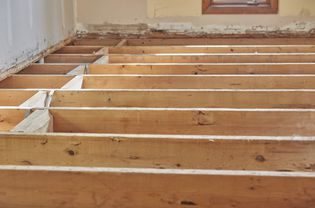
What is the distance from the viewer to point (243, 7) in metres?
4.94

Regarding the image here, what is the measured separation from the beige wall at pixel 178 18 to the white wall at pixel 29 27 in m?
0.42

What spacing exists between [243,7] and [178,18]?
651mm

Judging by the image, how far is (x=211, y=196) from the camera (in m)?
1.44

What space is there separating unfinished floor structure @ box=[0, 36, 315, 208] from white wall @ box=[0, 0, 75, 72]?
15cm

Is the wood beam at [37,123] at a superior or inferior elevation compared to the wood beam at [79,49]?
inferior

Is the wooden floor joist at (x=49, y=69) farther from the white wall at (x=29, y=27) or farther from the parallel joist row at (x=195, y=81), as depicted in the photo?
the parallel joist row at (x=195, y=81)

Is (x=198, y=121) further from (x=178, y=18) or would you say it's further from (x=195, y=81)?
(x=178, y=18)

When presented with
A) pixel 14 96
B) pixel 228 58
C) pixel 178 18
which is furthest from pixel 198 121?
pixel 178 18

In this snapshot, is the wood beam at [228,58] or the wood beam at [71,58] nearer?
the wood beam at [228,58]

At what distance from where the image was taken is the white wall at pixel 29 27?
3.15m

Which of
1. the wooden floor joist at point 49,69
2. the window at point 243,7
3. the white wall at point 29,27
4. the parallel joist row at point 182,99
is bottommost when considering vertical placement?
the parallel joist row at point 182,99

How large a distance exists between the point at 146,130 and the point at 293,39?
3.01 meters

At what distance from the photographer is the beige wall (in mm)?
4941

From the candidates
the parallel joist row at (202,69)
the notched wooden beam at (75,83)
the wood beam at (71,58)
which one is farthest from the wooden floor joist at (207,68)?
the wood beam at (71,58)
